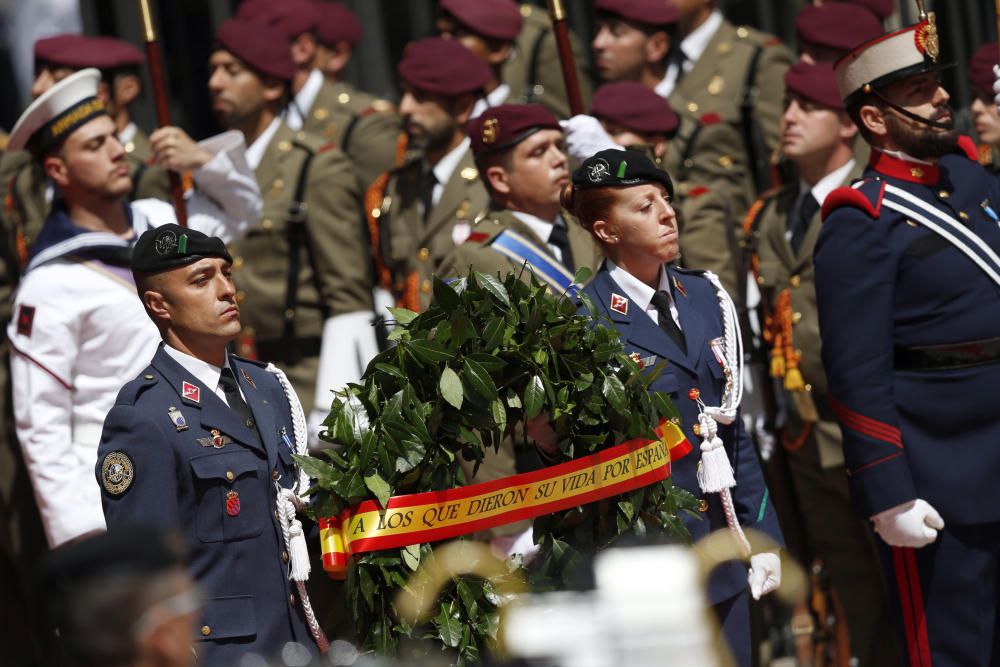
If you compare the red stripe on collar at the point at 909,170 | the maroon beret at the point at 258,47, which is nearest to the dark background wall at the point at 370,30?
the maroon beret at the point at 258,47

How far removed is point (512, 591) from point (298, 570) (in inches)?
22.4

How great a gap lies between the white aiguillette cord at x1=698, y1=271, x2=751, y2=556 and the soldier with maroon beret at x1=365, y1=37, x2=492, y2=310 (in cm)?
259

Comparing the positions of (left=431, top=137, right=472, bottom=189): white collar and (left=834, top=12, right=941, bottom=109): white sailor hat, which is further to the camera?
(left=431, top=137, right=472, bottom=189): white collar

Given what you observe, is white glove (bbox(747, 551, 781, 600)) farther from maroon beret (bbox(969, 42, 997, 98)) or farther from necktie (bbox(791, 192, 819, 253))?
maroon beret (bbox(969, 42, 997, 98))

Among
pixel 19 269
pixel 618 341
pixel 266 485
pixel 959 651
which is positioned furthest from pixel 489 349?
pixel 19 269

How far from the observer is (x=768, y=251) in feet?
24.0

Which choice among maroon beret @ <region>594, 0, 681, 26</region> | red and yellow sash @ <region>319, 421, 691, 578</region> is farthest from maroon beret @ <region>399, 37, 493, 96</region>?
red and yellow sash @ <region>319, 421, 691, 578</region>

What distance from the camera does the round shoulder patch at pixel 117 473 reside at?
15.2 feet

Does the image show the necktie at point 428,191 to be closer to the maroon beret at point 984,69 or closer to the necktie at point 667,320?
the maroon beret at point 984,69

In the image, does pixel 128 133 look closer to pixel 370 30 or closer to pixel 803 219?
pixel 370 30

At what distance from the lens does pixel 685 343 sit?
539 cm

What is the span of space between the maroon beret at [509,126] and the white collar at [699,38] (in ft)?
8.04

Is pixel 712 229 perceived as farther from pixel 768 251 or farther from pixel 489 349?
pixel 489 349

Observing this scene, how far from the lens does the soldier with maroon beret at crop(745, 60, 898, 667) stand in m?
6.97
